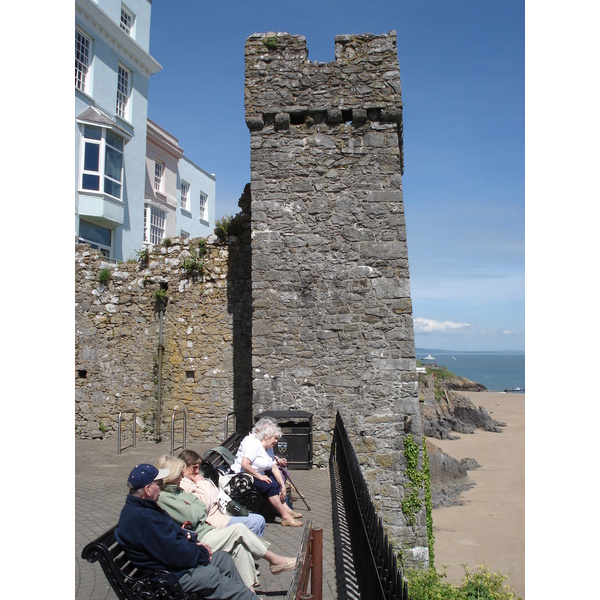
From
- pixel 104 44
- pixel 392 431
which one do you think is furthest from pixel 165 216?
pixel 392 431

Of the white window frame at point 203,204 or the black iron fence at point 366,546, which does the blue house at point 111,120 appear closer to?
the white window frame at point 203,204

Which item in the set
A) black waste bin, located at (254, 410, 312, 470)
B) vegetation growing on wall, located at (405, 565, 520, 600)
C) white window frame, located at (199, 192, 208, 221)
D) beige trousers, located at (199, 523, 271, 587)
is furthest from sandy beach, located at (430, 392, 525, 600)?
white window frame, located at (199, 192, 208, 221)

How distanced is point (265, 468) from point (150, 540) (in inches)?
94.8

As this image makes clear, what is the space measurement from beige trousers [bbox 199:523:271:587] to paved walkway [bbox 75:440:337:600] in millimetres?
301

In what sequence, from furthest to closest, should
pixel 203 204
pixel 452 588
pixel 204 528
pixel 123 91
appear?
pixel 203 204
pixel 123 91
pixel 452 588
pixel 204 528

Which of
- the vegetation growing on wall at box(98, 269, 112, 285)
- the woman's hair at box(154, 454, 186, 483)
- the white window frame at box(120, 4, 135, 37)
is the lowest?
the woman's hair at box(154, 454, 186, 483)

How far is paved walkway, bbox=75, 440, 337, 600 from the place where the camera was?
477 centimetres

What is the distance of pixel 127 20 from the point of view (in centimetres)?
2247

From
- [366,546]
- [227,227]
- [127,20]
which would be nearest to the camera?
[366,546]

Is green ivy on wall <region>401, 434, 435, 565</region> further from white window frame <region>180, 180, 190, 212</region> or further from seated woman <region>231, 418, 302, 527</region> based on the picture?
white window frame <region>180, 180, 190, 212</region>

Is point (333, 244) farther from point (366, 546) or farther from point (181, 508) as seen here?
point (366, 546)

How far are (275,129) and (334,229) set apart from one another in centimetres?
185

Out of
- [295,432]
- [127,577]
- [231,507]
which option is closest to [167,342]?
[295,432]

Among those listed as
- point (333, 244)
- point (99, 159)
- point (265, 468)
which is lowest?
point (265, 468)
